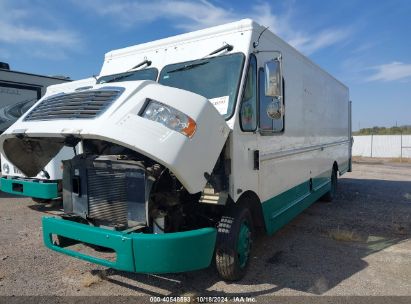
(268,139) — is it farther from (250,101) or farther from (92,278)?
(92,278)

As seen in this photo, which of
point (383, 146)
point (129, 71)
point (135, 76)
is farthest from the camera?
point (383, 146)

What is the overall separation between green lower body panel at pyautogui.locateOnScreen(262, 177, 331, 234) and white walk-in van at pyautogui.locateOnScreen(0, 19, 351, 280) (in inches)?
1.6

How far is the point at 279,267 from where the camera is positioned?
5004 millimetres

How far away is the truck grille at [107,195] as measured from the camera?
12.6ft

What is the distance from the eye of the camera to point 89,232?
12.0 ft

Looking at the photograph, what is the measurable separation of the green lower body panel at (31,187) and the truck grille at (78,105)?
372 cm

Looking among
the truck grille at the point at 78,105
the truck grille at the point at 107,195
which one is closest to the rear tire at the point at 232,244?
the truck grille at the point at 107,195

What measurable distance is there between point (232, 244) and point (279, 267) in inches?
Answer: 46.6

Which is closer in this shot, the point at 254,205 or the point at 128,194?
the point at 128,194

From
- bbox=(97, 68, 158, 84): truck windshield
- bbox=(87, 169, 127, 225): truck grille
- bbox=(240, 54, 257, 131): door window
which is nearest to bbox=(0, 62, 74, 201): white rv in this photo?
bbox=(97, 68, 158, 84): truck windshield

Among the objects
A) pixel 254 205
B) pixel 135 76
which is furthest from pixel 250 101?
pixel 135 76

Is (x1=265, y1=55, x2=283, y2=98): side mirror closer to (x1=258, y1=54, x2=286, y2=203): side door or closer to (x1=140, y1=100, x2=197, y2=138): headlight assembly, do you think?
(x1=258, y1=54, x2=286, y2=203): side door

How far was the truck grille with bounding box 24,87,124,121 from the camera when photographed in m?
3.57

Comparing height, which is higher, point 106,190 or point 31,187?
point 106,190
